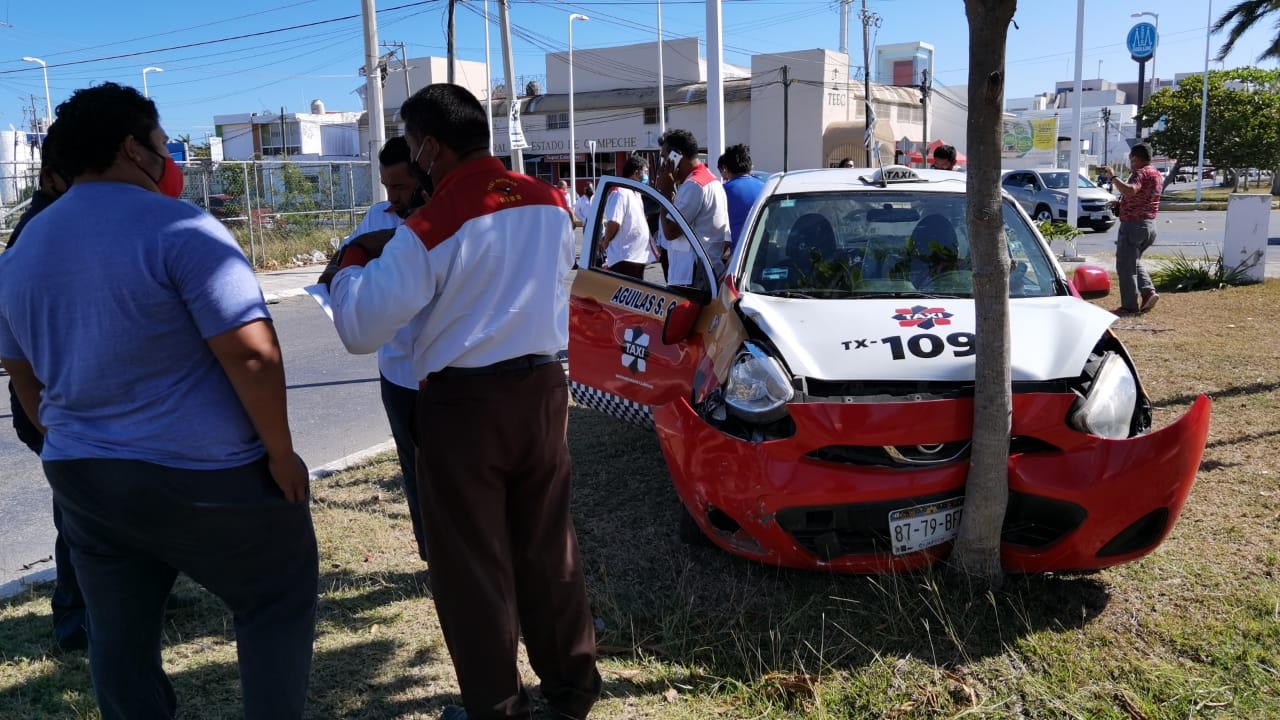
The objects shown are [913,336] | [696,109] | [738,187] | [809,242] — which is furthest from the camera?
[696,109]

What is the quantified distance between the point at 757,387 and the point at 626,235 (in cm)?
414

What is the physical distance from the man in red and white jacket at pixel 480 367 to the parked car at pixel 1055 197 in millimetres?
24812

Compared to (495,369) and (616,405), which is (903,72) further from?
(495,369)

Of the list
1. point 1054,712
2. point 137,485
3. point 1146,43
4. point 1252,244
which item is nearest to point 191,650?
point 137,485

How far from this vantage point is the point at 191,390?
2225mm

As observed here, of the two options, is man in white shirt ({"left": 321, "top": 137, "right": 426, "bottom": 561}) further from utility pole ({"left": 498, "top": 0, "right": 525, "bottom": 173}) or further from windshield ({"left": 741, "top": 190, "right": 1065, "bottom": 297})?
utility pole ({"left": 498, "top": 0, "right": 525, "bottom": 173})

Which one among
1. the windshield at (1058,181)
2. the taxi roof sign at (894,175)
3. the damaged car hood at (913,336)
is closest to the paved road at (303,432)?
the damaged car hood at (913,336)

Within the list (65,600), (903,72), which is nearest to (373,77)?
(65,600)

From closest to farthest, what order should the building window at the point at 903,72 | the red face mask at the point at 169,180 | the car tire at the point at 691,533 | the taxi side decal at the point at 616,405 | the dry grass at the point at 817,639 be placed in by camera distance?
1. the red face mask at the point at 169,180
2. the dry grass at the point at 817,639
3. the car tire at the point at 691,533
4. the taxi side decal at the point at 616,405
5. the building window at the point at 903,72

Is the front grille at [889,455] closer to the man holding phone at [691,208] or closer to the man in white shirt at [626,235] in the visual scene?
the man holding phone at [691,208]

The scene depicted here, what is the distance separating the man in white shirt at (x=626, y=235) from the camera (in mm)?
7352

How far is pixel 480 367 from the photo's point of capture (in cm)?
258

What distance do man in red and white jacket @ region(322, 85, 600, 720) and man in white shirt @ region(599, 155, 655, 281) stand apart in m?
4.55

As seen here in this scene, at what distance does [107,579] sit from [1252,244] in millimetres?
13916
